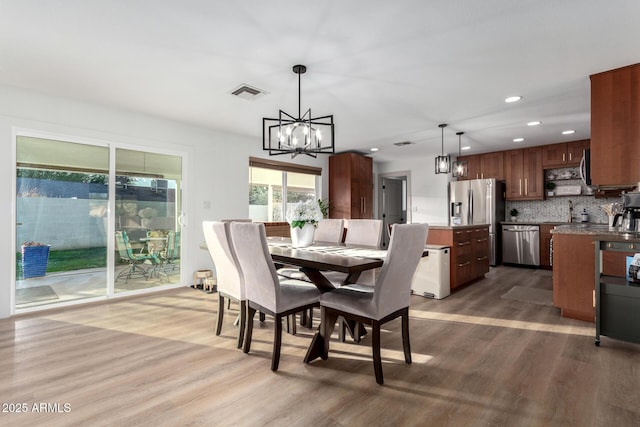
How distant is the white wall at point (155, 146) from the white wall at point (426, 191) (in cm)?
280

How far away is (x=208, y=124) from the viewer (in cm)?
453

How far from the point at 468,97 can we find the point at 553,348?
254 centimetres

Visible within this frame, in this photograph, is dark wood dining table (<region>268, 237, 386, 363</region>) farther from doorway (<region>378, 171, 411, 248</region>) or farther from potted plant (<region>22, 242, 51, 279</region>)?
doorway (<region>378, 171, 411, 248</region>)

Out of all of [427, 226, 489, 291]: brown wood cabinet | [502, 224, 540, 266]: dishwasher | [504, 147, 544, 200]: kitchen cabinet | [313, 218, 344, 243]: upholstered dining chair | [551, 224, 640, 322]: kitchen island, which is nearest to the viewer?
[551, 224, 640, 322]: kitchen island

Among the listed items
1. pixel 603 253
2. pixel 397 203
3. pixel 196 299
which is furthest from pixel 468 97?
pixel 397 203

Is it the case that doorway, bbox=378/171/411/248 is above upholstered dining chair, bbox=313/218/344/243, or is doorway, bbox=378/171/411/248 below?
above

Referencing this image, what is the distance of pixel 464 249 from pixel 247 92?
3.39 metres

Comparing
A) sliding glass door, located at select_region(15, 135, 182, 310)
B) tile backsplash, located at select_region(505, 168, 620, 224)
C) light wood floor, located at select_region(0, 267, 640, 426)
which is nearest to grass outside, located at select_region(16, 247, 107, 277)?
sliding glass door, located at select_region(15, 135, 182, 310)

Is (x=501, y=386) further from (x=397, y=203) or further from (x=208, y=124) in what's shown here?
(x=397, y=203)

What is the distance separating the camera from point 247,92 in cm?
332

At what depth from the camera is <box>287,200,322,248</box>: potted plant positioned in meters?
2.82

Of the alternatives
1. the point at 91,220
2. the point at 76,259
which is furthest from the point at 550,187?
the point at 76,259

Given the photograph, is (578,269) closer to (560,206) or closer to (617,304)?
(617,304)

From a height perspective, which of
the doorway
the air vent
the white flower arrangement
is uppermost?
the air vent
